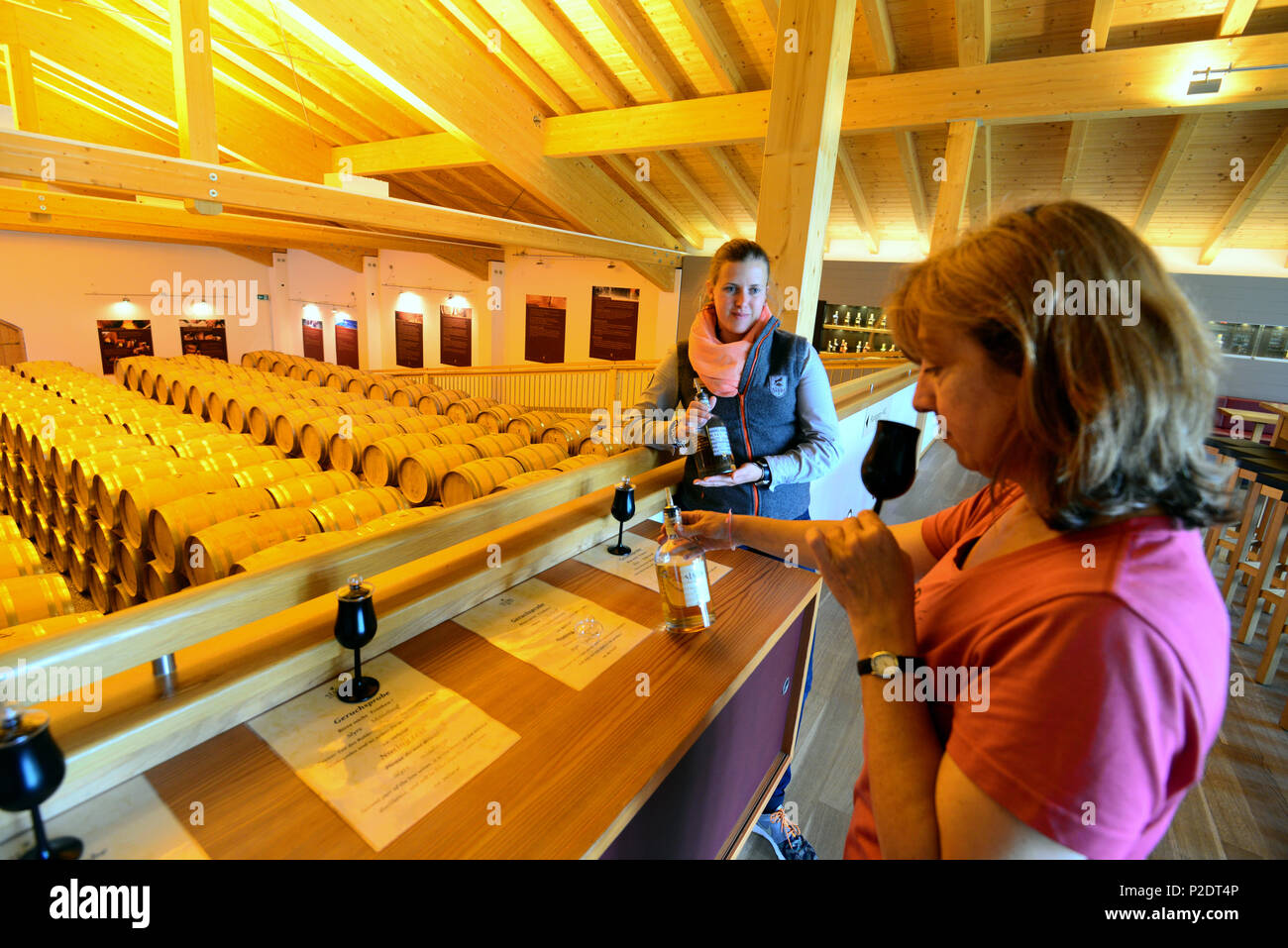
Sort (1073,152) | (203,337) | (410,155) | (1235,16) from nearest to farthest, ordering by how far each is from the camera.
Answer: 1. (1235,16)
2. (1073,152)
3. (410,155)
4. (203,337)

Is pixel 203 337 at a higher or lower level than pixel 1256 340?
lower

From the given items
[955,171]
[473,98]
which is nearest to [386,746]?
[955,171]

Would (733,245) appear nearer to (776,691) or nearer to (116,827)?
(776,691)

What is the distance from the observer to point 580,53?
6012 millimetres

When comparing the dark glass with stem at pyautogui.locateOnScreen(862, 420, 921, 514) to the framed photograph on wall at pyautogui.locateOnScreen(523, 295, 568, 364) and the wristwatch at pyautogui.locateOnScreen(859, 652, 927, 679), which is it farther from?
the framed photograph on wall at pyautogui.locateOnScreen(523, 295, 568, 364)

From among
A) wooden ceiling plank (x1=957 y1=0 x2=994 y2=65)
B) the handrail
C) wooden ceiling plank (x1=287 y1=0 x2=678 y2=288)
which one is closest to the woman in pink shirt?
the handrail

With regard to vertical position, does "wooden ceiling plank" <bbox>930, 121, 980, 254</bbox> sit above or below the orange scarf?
above

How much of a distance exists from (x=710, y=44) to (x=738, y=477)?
533cm

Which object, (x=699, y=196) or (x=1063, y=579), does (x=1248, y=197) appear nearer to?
(x=699, y=196)

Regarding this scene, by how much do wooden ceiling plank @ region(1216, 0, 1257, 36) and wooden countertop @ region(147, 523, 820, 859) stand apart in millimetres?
5882

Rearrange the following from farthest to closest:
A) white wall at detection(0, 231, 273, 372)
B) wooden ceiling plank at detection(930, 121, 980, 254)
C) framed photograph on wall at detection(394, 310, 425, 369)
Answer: framed photograph on wall at detection(394, 310, 425, 369) → white wall at detection(0, 231, 273, 372) → wooden ceiling plank at detection(930, 121, 980, 254)

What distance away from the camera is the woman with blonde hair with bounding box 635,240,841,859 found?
1948 millimetres

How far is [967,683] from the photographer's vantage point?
27.9 inches
